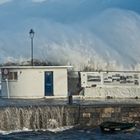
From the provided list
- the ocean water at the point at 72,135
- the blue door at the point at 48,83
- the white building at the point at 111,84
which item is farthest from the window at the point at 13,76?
the ocean water at the point at 72,135

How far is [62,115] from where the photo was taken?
37438mm

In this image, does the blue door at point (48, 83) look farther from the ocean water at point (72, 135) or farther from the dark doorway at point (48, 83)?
the ocean water at point (72, 135)

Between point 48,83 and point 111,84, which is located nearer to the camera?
point 48,83

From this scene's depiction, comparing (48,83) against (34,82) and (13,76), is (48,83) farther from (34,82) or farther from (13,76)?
(13,76)

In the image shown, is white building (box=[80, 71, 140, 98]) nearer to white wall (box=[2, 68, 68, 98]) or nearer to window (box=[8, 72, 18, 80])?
white wall (box=[2, 68, 68, 98])

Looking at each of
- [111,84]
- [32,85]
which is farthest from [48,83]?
[111,84]

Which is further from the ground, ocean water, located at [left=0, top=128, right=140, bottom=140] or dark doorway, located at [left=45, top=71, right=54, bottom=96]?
dark doorway, located at [left=45, top=71, right=54, bottom=96]

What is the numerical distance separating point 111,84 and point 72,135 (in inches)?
603

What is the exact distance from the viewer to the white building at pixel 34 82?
1903 inches

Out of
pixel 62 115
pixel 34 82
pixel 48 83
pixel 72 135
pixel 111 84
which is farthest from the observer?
pixel 111 84

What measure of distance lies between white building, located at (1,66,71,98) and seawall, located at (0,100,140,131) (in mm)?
10361

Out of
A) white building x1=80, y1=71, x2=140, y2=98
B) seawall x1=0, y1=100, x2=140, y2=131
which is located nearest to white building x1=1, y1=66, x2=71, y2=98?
white building x1=80, y1=71, x2=140, y2=98

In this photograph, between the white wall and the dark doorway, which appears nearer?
the white wall

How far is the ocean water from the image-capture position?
3334cm
